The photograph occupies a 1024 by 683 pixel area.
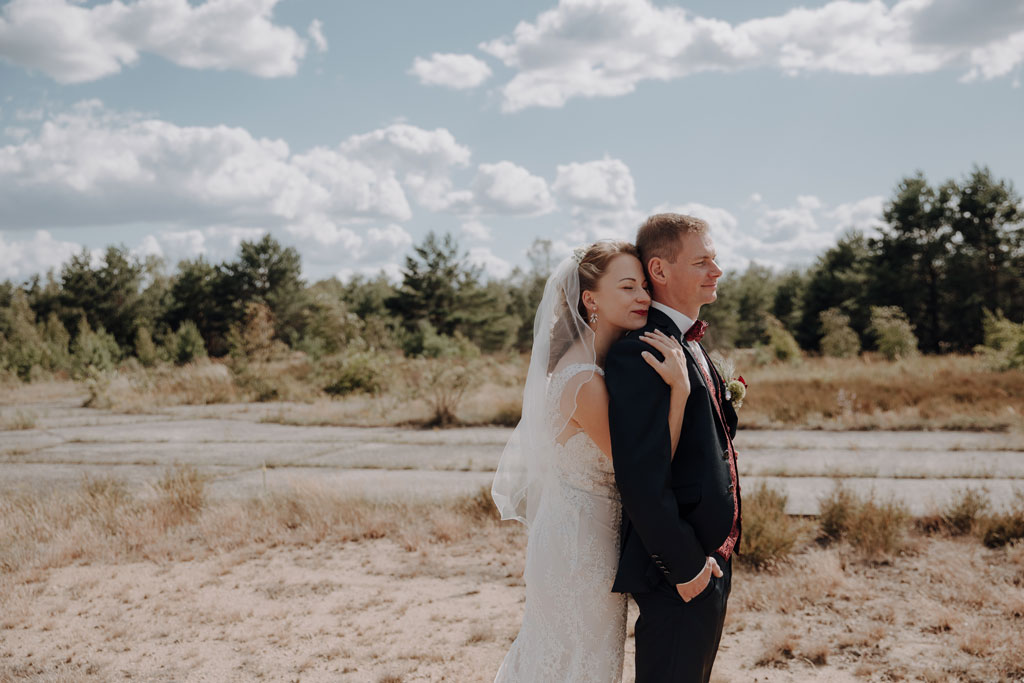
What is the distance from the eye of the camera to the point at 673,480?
2344 mm

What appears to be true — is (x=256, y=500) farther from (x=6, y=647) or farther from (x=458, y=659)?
(x=458, y=659)

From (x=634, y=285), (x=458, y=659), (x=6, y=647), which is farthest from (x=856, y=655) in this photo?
(x=6, y=647)

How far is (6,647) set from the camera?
4.68 metres

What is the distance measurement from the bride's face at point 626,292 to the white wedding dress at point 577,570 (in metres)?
0.27

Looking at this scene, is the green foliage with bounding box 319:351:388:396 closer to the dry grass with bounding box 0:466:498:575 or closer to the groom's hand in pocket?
the dry grass with bounding box 0:466:498:575

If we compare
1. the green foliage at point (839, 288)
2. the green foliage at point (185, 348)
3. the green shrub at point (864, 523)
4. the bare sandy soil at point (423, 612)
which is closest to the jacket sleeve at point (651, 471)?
the bare sandy soil at point (423, 612)

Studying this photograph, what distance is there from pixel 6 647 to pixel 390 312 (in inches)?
1522

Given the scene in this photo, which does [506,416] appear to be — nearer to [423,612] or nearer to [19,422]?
[423,612]

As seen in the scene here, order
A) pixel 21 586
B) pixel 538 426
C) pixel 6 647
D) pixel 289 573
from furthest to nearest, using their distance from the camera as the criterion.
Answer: pixel 289 573 → pixel 21 586 → pixel 6 647 → pixel 538 426

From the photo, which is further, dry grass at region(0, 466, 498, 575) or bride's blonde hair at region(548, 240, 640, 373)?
dry grass at region(0, 466, 498, 575)

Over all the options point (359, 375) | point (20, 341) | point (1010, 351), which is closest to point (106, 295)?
point (20, 341)

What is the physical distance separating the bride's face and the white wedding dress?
27cm

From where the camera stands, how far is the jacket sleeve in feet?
7.23

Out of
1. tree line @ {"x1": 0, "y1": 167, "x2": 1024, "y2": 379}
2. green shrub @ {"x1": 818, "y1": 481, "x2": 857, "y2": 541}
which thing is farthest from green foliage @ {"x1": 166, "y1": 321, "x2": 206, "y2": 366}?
green shrub @ {"x1": 818, "y1": 481, "x2": 857, "y2": 541}
